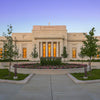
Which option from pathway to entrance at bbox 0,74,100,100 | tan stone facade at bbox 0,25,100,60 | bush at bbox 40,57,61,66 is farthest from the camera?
tan stone facade at bbox 0,25,100,60

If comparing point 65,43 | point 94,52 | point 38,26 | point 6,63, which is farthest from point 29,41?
point 94,52

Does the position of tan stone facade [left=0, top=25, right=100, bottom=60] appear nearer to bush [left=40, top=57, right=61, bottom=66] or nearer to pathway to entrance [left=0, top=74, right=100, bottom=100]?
bush [left=40, top=57, right=61, bottom=66]

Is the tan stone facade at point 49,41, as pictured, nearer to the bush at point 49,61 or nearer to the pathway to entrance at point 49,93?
the bush at point 49,61

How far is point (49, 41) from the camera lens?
39719 millimetres

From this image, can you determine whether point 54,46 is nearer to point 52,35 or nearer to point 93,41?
point 52,35

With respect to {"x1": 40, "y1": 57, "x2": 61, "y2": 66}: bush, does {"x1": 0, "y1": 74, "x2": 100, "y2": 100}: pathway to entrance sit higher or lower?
lower

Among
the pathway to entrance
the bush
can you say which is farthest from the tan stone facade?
the pathway to entrance

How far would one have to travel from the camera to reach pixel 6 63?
94.7ft

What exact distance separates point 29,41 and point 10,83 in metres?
35.9

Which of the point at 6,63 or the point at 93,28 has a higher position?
the point at 93,28

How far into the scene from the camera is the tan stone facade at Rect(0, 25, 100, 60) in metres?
39.7

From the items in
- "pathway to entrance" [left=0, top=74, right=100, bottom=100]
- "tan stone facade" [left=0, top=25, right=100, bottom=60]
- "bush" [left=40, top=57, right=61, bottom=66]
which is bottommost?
"pathway to entrance" [left=0, top=74, right=100, bottom=100]

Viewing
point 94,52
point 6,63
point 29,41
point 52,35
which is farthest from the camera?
point 29,41

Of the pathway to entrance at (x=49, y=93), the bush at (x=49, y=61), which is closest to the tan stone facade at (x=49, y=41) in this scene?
the bush at (x=49, y=61)
